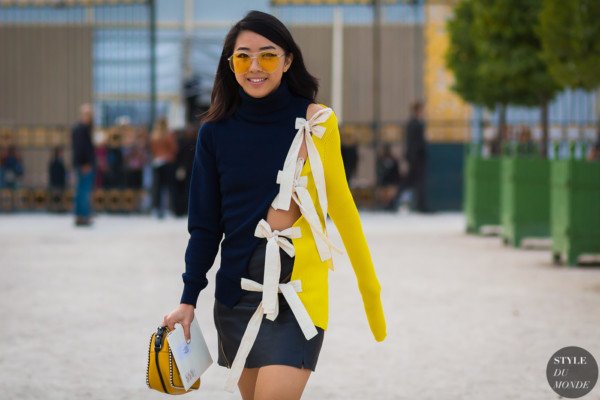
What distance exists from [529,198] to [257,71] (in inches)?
507

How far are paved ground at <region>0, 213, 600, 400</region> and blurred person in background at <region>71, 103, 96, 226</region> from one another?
13.2ft

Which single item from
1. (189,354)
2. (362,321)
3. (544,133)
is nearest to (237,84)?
(189,354)

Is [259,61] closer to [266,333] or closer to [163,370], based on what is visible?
[266,333]

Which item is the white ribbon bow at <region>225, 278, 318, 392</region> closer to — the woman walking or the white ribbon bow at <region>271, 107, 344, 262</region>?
the woman walking

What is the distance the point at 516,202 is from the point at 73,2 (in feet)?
39.2

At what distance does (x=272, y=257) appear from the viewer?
418 centimetres

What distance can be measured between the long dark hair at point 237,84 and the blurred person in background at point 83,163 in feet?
57.7

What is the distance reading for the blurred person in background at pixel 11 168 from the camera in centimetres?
2650

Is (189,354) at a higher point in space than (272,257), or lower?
lower

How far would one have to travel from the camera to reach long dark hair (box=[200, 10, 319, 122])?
4.31 meters

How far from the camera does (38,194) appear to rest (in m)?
27.0

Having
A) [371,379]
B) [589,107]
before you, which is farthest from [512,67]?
[371,379]

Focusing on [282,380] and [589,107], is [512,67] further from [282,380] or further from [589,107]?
[282,380]

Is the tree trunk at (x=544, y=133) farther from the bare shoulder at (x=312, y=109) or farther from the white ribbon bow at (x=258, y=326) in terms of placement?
the white ribbon bow at (x=258, y=326)
